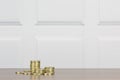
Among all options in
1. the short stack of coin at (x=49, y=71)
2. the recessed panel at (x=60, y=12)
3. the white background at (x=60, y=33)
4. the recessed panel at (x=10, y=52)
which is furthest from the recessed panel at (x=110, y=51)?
the short stack of coin at (x=49, y=71)

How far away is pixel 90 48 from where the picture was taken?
5.42 feet

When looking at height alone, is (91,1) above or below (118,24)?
above

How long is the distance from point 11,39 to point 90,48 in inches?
14.7

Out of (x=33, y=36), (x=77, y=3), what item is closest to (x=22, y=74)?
(x=33, y=36)

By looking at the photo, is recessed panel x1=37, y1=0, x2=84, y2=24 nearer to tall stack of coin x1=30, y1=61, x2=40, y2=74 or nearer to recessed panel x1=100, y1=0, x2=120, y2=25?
recessed panel x1=100, y1=0, x2=120, y2=25

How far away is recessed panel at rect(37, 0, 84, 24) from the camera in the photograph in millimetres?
1662

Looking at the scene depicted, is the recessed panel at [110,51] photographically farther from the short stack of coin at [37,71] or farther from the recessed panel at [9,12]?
the short stack of coin at [37,71]

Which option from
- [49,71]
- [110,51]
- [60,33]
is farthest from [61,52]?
[49,71]

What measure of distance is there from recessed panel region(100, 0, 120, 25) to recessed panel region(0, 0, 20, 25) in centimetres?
40

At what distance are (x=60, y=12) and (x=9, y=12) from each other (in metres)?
0.24

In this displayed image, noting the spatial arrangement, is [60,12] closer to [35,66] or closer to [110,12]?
[110,12]

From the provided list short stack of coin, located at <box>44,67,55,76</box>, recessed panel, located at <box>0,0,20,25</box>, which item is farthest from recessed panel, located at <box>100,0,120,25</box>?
short stack of coin, located at <box>44,67,55,76</box>

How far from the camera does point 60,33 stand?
166cm

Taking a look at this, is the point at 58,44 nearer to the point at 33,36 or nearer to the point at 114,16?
the point at 33,36
